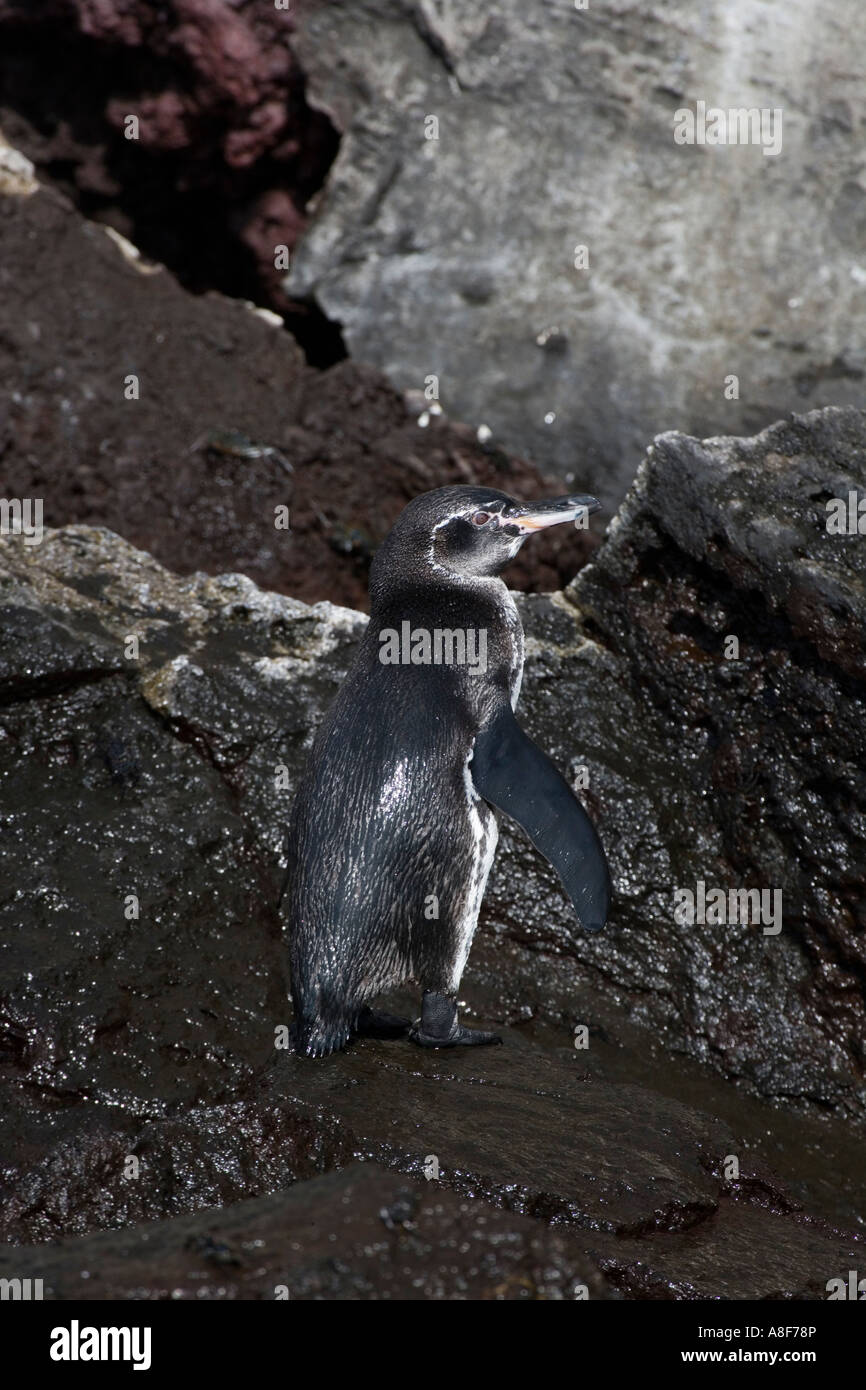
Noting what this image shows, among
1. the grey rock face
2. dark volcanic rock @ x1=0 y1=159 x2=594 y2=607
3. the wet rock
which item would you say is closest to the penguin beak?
the wet rock

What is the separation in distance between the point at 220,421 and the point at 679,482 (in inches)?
126

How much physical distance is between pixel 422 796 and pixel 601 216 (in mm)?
4830

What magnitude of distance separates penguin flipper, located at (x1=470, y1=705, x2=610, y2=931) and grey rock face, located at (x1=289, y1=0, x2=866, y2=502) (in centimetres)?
355

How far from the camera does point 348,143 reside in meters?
7.36

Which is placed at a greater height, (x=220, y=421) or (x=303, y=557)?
(x=220, y=421)

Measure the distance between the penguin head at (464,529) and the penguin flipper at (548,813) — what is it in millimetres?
559

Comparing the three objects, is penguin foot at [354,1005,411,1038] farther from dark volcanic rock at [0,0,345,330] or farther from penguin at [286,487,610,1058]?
dark volcanic rock at [0,0,345,330]

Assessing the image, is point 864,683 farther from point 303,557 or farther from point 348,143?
point 348,143

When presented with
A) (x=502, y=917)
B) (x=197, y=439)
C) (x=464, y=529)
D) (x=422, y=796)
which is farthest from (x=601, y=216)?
(x=422, y=796)

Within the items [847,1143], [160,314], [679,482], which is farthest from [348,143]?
[847,1143]

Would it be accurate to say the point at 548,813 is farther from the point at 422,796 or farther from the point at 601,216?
the point at 601,216

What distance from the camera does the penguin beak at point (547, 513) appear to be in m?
3.87

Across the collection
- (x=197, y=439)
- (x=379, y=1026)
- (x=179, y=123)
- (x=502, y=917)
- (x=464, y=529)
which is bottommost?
(x=379, y=1026)

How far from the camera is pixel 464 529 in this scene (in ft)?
12.4
